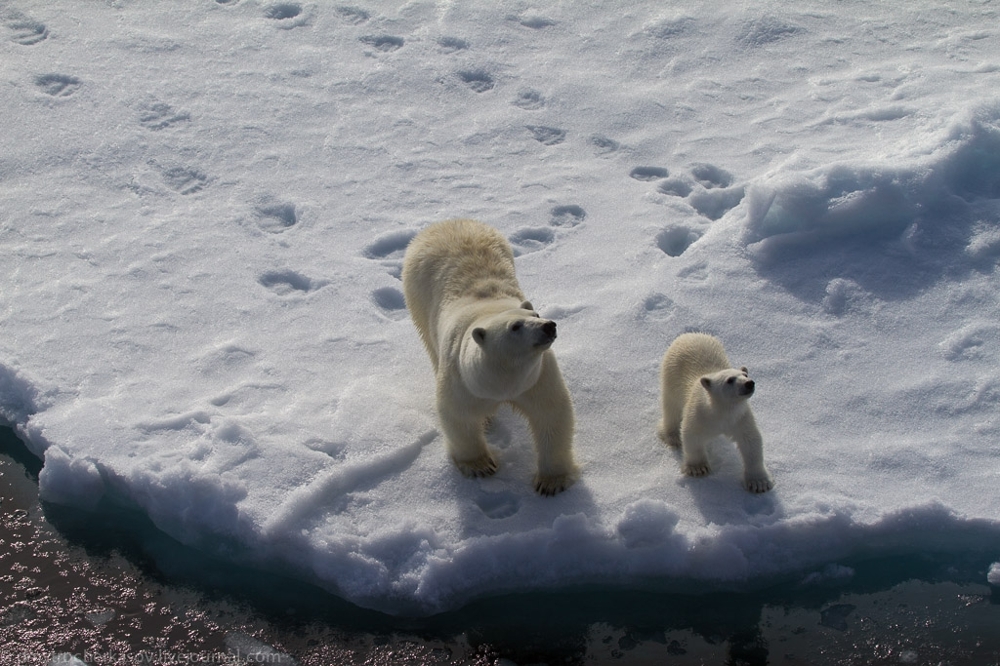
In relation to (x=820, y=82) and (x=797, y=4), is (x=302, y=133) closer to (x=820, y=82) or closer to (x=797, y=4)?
(x=820, y=82)

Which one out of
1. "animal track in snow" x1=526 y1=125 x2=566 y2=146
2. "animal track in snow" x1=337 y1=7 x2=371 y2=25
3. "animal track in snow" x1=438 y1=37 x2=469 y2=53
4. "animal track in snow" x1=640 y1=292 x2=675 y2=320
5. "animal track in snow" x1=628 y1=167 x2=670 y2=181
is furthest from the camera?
"animal track in snow" x1=337 y1=7 x2=371 y2=25

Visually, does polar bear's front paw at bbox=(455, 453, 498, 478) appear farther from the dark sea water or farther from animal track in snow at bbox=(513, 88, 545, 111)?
animal track in snow at bbox=(513, 88, 545, 111)

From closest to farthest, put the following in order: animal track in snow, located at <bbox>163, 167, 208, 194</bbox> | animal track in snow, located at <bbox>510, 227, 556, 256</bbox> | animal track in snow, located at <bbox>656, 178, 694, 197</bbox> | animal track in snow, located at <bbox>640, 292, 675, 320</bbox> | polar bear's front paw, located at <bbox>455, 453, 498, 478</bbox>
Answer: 1. polar bear's front paw, located at <bbox>455, 453, 498, 478</bbox>
2. animal track in snow, located at <bbox>640, 292, 675, 320</bbox>
3. animal track in snow, located at <bbox>510, 227, 556, 256</bbox>
4. animal track in snow, located at <bbox>656, 178, 694, 197</bbox>
5. animal track in snow, located at <bbox>163, 167, 208, 194</bbox>

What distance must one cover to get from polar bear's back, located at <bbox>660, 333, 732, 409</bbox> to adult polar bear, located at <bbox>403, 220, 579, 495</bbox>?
48 cm

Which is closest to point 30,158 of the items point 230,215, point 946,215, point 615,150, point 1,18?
point 230,215

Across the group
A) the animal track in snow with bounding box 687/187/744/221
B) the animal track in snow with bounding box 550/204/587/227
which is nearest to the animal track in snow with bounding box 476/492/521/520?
the animal track in snow with bounding box 550/204/587/227

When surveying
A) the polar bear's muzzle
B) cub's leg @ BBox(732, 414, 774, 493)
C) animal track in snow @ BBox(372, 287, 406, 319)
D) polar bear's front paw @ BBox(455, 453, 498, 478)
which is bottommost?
animal track in snow @ BBox(372, 287, 406, 319)

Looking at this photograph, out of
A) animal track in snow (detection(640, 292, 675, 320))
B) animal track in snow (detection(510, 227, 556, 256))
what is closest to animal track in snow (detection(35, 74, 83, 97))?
animal track in snow (detection(510, 227, 556, 256))

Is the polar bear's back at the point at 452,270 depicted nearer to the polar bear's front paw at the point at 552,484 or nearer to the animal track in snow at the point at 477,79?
the polar bear's front paw at the point at 552,484

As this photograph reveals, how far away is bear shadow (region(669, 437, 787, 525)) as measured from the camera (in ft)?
13.4

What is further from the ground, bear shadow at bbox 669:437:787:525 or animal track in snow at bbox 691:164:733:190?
animal track in snow at bbox 691:164:733:190

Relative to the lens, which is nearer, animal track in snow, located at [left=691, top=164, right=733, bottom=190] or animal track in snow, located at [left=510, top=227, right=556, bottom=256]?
animal track in snow, located at [left=510, top=227, right=556, bottom=256]

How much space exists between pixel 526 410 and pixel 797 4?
6.03 m

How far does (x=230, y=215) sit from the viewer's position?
6.50 meters
